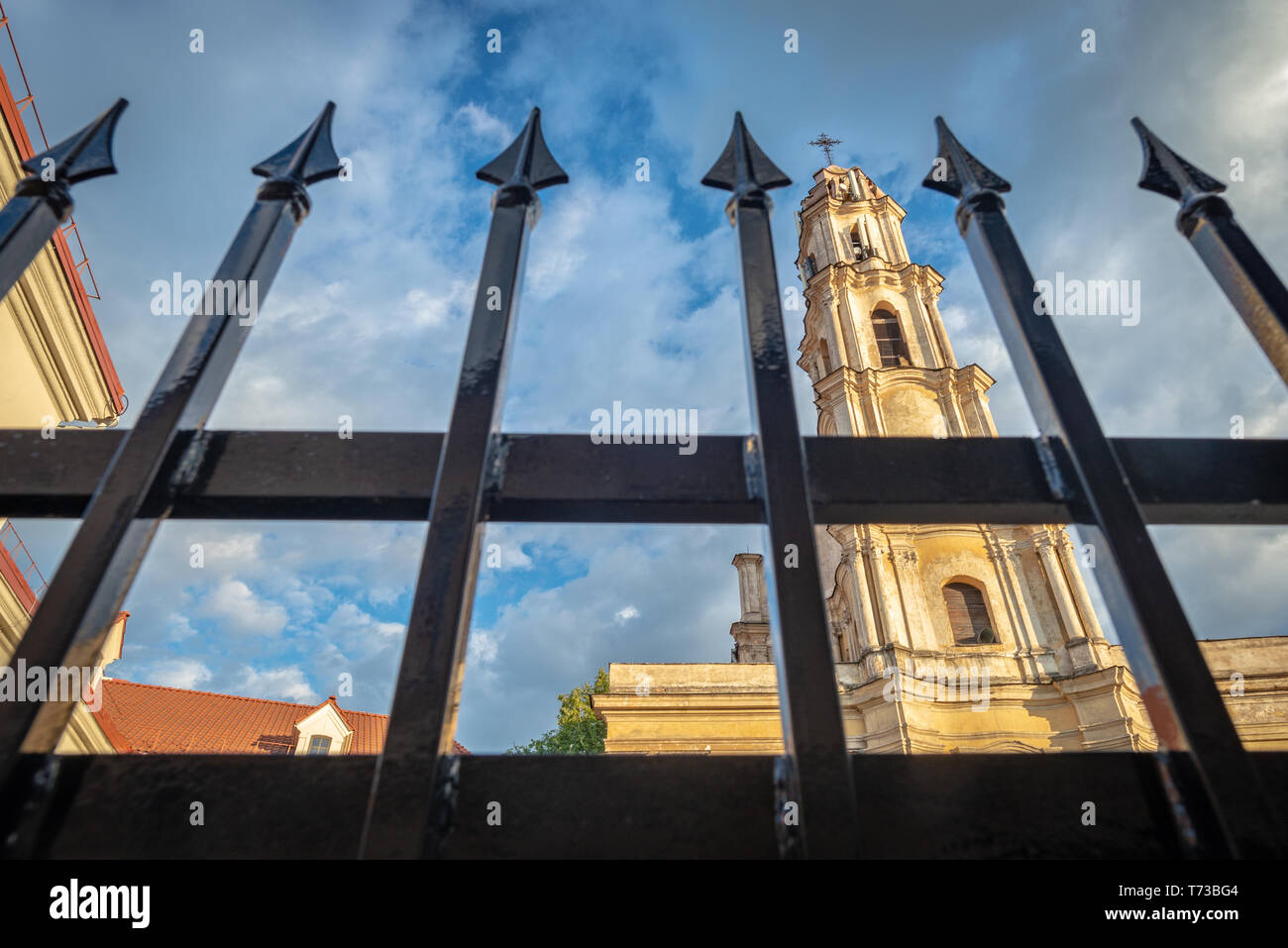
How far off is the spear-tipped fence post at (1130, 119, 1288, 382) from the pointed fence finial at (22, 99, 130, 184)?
3377 millimetres

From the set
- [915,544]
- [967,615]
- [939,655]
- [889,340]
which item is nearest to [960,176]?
[939,655]

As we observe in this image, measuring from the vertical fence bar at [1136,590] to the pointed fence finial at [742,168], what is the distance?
627 mm

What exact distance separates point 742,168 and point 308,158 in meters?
1.43

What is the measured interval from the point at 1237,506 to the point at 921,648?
20372 millimetres

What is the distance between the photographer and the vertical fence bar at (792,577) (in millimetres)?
1295

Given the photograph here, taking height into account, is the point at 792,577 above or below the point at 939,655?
below

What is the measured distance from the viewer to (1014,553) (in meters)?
21.8

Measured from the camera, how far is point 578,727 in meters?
35.8

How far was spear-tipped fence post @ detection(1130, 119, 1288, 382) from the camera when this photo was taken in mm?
1922

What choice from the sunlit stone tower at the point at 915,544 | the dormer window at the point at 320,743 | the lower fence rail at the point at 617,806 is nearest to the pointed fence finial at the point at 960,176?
the lower fence rail at the point at 617,806

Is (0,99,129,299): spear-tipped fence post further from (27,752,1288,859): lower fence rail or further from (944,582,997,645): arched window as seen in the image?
(944,582,997,645): arched window

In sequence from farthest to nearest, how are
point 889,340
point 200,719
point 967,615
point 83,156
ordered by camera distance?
point 889,340
point 200,719
point 967,615
point 83,156

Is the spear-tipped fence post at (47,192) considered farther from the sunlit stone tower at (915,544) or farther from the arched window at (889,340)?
the arched window at (889,340)

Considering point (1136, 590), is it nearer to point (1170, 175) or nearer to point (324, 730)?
point (1170, 175)
